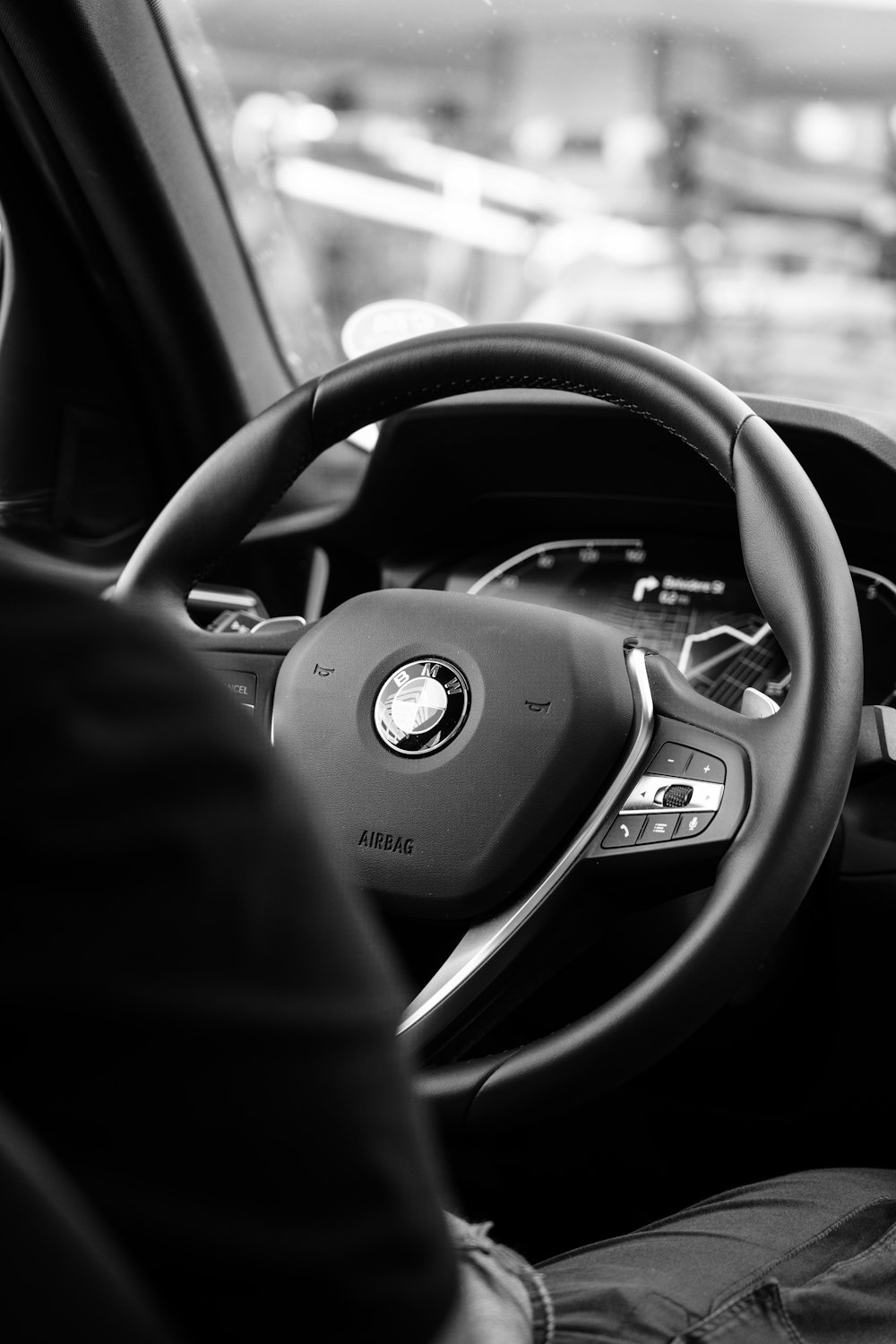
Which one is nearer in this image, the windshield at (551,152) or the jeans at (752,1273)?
the jeans at (752,1273)

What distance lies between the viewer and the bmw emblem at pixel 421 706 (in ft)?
3.36

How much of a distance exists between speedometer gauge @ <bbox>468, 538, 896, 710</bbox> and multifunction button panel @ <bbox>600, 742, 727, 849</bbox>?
0.77 ft

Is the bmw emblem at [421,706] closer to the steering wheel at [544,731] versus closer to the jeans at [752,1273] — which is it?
the steering wheel at [544,731]

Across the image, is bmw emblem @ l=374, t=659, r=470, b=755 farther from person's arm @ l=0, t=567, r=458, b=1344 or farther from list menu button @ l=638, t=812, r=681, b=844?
person's arm @ l=0, t=567, r=458, b=1344

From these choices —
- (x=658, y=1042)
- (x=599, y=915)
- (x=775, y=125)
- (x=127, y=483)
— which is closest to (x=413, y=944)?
(x=599, y=915)

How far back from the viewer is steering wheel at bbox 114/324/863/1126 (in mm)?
862

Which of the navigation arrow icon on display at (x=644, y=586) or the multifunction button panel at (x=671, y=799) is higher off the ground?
the navigation arrow icon on display at (x=644, y=586)

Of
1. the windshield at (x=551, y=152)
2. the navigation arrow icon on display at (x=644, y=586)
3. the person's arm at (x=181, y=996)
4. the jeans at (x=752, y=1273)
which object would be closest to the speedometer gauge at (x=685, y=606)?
the navigation arrow icon on display at (x=644, y=586)

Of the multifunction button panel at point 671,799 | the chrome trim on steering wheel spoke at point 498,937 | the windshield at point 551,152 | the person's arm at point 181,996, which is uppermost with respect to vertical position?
the windshield at point 551,152

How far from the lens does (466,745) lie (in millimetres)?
1012

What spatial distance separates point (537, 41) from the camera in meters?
1.66

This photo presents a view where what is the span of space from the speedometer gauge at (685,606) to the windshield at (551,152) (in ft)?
0.70

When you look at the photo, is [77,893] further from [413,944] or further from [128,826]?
[413,944]

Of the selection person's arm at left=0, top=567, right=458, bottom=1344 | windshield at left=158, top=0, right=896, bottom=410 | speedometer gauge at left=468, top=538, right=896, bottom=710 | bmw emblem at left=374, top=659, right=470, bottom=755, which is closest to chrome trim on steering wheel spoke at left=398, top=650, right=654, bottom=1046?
bmw emblem at left=374, top=659, right=470, bottom=755
